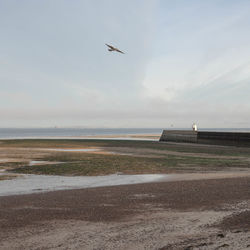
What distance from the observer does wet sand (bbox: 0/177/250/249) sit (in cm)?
662

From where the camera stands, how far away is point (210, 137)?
50.6 metres

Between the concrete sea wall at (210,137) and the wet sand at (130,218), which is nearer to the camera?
the wet sand at (130,218)

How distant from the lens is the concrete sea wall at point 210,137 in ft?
144

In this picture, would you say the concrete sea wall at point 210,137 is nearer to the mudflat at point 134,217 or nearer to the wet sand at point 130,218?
the mudflat at point 134,217

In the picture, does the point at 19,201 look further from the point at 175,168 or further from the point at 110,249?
the point at 175,168

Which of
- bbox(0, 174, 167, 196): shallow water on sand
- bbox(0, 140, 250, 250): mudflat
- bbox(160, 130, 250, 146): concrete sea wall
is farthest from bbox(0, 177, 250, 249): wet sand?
bbox(160, 130, 250, 146): concrete sea wall

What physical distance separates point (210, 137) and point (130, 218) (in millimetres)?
44013

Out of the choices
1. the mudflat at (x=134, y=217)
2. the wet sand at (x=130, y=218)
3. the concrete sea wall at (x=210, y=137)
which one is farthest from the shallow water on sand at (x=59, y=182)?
the concrete sea wall at (x=210, y=137)

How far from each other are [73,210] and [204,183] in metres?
6.68

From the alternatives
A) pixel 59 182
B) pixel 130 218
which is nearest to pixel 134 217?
pixel 130 218

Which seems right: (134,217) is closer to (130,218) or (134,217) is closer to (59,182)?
(130,218)

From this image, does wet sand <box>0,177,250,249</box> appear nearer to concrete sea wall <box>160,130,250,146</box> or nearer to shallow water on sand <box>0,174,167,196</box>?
shallow water on sand <box>0,174,167,196</box>

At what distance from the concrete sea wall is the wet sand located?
1284 inches

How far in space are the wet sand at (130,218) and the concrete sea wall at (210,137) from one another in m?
32.6
